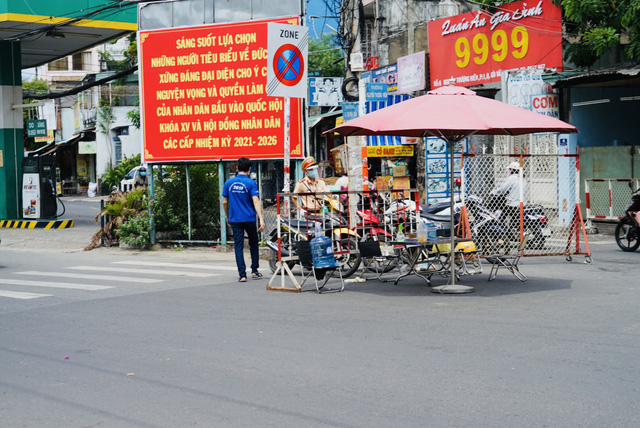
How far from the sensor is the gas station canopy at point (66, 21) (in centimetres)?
2164

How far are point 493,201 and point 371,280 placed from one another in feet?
9.07

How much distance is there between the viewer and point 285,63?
12484mm

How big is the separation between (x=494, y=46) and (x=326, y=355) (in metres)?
16.4

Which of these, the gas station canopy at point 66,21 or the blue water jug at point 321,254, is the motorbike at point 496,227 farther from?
the gas station canopy at point 66,21

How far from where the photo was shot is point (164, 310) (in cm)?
953

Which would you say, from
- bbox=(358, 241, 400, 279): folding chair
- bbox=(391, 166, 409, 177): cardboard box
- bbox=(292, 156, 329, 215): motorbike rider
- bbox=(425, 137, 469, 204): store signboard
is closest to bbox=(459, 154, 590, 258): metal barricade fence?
bbox=(358, 241, 400, 279): folding chair

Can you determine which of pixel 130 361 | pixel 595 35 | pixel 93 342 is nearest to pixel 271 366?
pixel 130 361

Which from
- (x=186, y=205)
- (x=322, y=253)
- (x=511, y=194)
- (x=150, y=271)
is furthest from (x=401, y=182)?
(x=322, y=253)

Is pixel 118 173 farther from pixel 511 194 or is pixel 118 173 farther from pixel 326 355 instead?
pixel 326 355

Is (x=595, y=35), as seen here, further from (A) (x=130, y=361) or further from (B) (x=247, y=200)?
(A) (x=130, y=361)

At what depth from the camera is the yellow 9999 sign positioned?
2044 cm

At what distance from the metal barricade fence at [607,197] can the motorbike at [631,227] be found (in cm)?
299

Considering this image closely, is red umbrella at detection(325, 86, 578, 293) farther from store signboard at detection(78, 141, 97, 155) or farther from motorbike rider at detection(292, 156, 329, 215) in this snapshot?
store signboard at detection(78, 141, 97, 155)

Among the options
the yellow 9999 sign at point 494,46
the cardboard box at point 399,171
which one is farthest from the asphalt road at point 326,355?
the cardboard box at point 399,171
